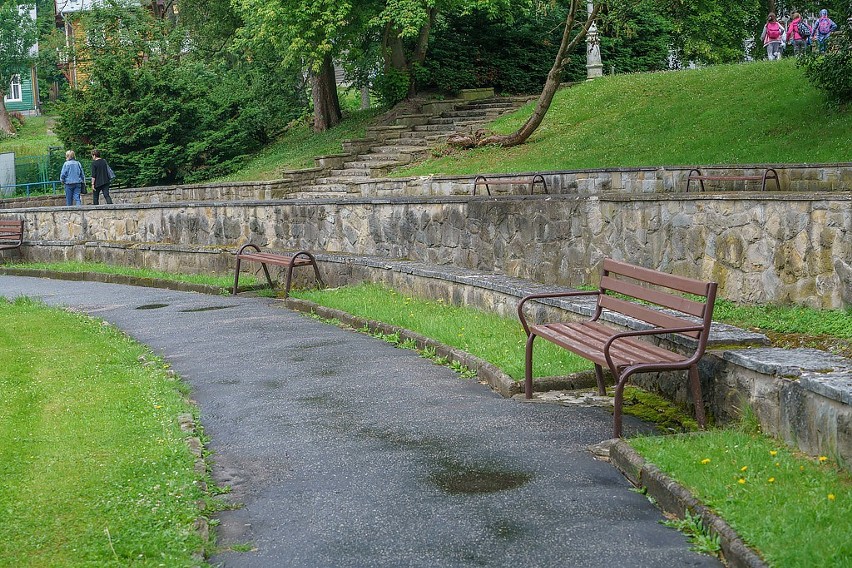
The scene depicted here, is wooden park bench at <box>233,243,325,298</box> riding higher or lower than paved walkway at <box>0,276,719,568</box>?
higher

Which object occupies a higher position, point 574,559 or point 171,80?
point 171,80

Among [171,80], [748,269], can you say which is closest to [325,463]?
[748,269]

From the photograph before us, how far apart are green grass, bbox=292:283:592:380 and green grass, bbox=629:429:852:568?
243 centimetres

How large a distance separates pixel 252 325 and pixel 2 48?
2043 inches

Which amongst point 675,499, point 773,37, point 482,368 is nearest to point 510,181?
point 482,368

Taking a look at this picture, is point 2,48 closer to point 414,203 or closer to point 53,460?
point 414,203

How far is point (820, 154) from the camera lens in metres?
18.8

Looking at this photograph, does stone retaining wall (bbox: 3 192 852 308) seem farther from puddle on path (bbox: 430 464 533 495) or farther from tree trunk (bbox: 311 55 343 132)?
tree trunk (bbox: 311 55 343 132)

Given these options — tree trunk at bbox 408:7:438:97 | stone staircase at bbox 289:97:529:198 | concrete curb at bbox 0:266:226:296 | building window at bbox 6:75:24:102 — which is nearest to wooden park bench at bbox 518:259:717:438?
concrete curb at bbox 0:266:226:296

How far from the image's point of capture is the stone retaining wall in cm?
1024


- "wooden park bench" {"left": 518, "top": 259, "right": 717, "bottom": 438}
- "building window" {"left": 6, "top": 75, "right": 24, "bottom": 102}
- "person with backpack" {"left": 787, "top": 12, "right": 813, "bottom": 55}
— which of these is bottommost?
"wooden park bench" {"left": 518, "top": 259, "right": 717, "bottom": 438}

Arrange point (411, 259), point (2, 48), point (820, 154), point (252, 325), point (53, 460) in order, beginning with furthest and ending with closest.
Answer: point (2, 48)
point (820, 154)
point (411, 259)
point (252, 325)
point (53, 460)

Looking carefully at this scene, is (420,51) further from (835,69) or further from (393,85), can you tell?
(835,69)

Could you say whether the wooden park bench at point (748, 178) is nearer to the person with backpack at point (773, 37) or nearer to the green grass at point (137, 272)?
the green grass at point (137, 272)
